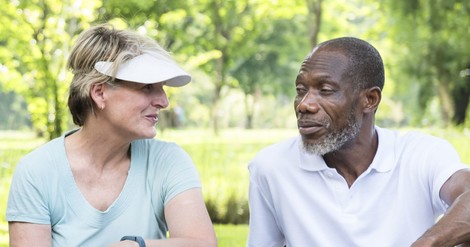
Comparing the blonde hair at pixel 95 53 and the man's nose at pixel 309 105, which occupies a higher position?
the blonde hair at pixel 95 53

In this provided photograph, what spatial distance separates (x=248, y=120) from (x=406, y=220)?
3707cm

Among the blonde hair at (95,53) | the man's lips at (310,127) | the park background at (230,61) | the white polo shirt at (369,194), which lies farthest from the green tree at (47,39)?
the man's lips at (310,127)

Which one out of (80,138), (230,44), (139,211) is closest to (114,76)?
(80,138)

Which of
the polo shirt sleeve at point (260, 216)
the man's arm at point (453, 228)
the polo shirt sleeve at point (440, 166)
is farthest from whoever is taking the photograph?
the polo shirt sleeve at point (260, 216)

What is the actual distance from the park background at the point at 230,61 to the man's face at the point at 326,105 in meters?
1.14

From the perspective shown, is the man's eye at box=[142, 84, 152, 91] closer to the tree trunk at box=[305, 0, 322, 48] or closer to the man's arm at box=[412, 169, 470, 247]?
the man's arm at box=[412, 169, 470, 247]

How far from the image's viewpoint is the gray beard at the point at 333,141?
8.07 ft

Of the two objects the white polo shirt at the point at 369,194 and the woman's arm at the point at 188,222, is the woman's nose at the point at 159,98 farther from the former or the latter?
the white polo shirt at the point at 369,194

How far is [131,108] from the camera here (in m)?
2.54

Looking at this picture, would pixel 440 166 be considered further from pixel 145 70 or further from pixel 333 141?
pixel 145 70

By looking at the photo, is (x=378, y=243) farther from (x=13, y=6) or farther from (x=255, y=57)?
(x=255, y=57)

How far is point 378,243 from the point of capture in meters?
2.46

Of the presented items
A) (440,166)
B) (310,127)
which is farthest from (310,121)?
(440,166)

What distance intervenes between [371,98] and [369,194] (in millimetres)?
333
